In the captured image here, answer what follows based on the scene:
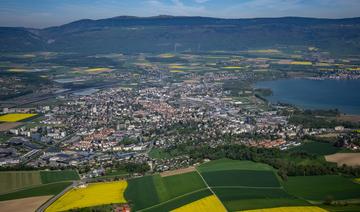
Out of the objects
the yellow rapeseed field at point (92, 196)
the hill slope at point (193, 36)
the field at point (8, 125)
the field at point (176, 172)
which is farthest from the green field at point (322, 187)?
the hill slope at point (193, 36)

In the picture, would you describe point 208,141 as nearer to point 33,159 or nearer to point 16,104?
point 33,159

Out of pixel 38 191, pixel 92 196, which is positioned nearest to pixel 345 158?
pixel 92 196

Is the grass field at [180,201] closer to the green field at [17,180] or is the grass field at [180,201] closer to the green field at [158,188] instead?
the green field at [158,188]

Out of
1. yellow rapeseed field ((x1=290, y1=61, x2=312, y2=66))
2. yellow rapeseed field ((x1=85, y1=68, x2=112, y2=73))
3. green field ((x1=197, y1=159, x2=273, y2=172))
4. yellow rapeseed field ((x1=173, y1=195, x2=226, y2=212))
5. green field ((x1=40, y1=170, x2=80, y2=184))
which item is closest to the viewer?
yellow rapeseed field ((x1=173, y1=195, x2=226, y2=212))

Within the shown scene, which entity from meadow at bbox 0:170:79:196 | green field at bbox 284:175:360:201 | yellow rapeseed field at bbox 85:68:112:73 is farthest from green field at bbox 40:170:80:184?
yellow rapeseed field at bbox 85:68:112:73

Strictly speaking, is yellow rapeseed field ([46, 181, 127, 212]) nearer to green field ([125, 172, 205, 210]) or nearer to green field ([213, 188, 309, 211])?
green field ([125, 172, 205, 210])

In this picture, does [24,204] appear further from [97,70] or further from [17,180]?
[97,70]
